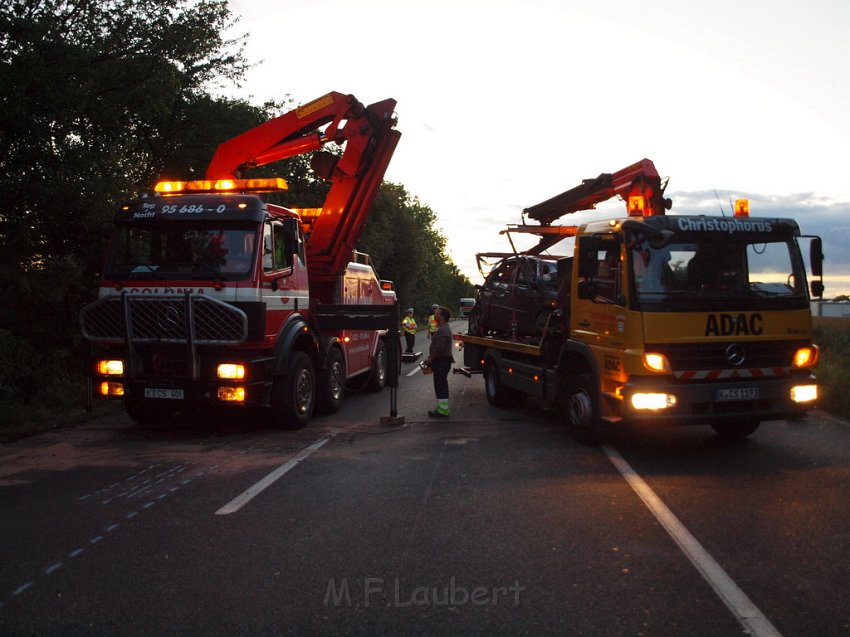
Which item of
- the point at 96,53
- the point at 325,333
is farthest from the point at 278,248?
the point at 96,53

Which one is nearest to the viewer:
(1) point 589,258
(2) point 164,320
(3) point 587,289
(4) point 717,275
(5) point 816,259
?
(4) point 717,275

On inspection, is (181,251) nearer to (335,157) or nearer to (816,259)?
(335,157)

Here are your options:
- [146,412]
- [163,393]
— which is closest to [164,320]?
[163,393]

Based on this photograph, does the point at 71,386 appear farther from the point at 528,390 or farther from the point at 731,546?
the point at 731,546

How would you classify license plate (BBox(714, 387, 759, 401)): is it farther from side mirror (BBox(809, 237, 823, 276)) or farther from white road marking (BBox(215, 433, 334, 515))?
white road marking (BBox(215, 433, 334, 515))

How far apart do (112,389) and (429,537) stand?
19.3ft

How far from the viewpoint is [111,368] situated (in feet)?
30.9

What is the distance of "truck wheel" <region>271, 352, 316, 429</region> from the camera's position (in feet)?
32.1

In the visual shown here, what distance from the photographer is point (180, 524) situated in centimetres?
555

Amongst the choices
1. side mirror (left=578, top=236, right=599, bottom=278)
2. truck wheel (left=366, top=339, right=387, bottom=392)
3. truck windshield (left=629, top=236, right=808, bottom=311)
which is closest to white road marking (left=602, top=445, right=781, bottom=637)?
truck windshield (left=629, top=236, right=808, bottom=311)

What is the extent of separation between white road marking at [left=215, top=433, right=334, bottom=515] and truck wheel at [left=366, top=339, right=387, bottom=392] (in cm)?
547

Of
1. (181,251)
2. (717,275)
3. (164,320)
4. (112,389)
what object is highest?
(181,251)

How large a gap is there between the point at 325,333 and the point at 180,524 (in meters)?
5.99

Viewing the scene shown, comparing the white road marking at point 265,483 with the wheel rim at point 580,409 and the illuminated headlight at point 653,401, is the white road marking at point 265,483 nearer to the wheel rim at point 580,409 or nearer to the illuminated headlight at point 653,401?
the wheel rim at point 580,409
